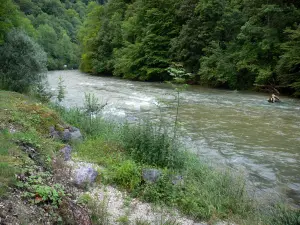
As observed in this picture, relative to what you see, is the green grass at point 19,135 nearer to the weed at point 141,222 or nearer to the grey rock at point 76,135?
the grey rock at point 76,135

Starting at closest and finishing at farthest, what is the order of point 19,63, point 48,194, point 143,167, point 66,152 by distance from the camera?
1. point 48,194
2. point 143,167
3. point 66,152
4. point 19,63

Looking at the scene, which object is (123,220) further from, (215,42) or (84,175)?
(215,42)

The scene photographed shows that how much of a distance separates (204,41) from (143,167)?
25.1 metres

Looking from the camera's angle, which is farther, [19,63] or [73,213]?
[19,63]

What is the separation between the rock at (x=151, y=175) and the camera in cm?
659

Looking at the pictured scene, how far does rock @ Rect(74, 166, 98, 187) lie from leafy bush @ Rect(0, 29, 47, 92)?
871 centimetres

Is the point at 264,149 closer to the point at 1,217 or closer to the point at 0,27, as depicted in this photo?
the point at 1,217

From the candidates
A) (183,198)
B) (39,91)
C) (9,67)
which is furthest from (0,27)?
(183,198)

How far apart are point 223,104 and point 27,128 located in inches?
521

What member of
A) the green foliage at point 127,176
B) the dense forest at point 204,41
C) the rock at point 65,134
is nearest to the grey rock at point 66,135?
the rock at point 65,134

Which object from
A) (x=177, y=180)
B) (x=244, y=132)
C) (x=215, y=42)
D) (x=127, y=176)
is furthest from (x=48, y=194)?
(x=215, y=42)

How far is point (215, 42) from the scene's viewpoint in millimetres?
29109

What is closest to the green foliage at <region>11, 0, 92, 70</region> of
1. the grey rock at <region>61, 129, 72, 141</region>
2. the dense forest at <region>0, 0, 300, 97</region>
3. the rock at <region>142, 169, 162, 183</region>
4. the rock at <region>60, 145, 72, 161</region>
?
the dense forest at <region>0, 0, 300, 97</region>

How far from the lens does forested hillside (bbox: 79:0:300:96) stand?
2366 centimetres
